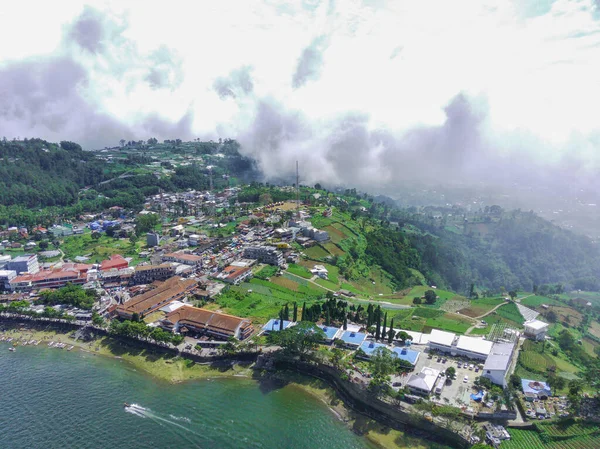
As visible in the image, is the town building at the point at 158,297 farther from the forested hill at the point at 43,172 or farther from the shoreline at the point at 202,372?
the forested hill at the point at 43,172

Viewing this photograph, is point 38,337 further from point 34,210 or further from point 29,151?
point 29,151

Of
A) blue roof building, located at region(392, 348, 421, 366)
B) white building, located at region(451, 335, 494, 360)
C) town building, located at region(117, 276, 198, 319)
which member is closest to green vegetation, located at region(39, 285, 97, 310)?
town building, located at region(117, 276, 198, 319)

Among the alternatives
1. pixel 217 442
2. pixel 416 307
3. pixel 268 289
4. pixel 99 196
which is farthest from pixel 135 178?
pixel 217 442

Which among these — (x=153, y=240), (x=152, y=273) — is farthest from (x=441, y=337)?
(x=153, y=240)

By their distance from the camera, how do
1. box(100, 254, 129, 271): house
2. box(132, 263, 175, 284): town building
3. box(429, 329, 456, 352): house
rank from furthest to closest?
box(100, 254, 129, 271): house → box(132, 263, 175, 284): town building → box(429, 329, 456, 352): house

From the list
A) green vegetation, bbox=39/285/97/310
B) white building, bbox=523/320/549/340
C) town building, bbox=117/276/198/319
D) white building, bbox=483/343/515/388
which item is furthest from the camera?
green vegetation, bbox=39/285/97/310

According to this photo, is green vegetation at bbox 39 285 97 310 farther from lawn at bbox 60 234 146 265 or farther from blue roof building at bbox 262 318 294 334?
blue roof building at bbox 262 318 294 334

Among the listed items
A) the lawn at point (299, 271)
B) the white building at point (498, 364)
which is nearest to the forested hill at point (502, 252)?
the lawn at point (299, 271)
